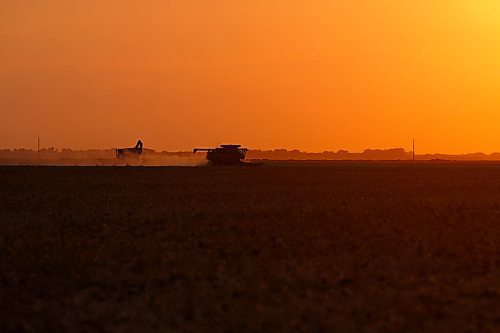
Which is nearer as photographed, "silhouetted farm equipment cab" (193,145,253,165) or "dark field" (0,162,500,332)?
"dark field" (0,162,500,332)

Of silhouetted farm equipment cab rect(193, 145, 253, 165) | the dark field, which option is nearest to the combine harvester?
silhouetted farm equipment cab rect(193, 145, 253, 165)

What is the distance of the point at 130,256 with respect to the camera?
1967cm

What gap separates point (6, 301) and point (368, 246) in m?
9.59

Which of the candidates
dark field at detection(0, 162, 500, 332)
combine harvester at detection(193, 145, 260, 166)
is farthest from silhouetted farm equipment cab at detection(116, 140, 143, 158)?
dark field at detection(0, 162, 500, 332)

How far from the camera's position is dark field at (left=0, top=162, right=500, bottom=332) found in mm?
12891

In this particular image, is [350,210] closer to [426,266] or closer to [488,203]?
[488,203]

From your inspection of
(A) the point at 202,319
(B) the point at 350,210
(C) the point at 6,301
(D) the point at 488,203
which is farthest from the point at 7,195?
(A) the point at 202,319

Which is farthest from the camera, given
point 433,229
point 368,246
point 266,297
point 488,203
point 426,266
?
point 488,203

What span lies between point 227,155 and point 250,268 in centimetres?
8995

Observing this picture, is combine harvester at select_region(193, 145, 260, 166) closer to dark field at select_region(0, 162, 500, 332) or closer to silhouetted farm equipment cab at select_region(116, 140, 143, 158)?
silhouetted farm equipment cab at select_region(116, 140, 143, 158)

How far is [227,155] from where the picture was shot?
352 ft

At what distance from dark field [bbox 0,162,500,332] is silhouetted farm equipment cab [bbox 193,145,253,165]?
238 ft

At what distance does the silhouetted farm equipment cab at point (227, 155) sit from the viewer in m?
107

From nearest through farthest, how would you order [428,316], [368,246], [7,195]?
[428,316]
[368,246]
[7,195]
